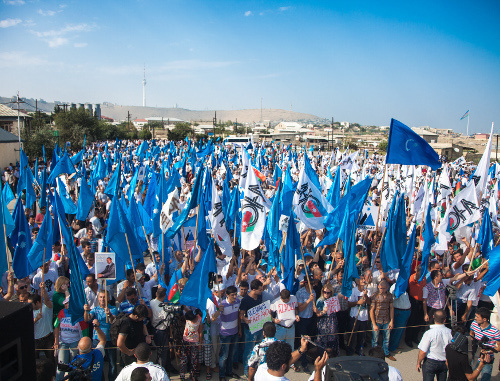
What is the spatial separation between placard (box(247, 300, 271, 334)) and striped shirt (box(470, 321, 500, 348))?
2785 millimetres

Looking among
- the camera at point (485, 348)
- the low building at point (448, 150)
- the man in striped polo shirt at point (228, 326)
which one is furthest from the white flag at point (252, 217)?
the low building at point (448, 150)

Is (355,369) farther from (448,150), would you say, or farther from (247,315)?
(448,150)

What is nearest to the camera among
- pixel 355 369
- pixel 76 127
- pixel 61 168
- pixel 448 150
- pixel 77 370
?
pixel 355 369

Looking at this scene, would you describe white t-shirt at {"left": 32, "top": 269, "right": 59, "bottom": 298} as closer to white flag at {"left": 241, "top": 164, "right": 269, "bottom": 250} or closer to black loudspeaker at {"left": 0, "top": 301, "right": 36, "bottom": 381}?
white flag at {"left": 241, "top": 164, "right": 269, "bottom": 250}

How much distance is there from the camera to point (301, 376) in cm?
595

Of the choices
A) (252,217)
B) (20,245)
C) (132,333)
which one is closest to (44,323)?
(132,333)

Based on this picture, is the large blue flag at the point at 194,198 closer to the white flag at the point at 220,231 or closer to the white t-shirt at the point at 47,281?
the white flag at the point at 220,231

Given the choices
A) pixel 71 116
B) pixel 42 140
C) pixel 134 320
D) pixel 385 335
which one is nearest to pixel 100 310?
pixel 134 320

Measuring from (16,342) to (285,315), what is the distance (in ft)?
13.7

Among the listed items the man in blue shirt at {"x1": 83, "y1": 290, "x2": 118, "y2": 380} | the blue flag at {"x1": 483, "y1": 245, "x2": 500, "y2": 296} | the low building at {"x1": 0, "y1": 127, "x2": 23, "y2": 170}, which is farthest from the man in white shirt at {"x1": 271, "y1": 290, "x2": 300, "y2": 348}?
the low building at {"x1": 0, "y1": 127, "x2": 23, "y2": 170}

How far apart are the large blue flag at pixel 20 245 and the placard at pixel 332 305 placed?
4755 millimetres

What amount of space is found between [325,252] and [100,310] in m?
4.96

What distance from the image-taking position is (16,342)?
2184 millimetres

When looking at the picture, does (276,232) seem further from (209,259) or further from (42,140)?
(42,140)
